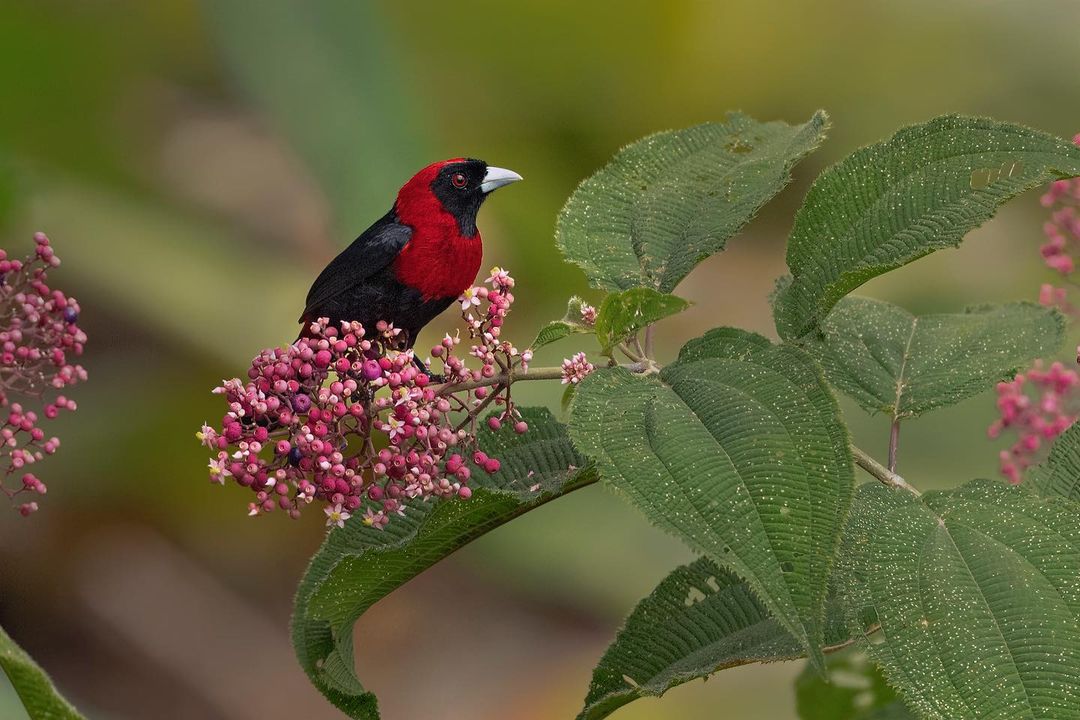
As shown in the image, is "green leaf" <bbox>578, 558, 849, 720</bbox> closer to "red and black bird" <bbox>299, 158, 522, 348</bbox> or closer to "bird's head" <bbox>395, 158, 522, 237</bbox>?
"red and black bird" <bbox>299, 158, 522, 348</bbox>

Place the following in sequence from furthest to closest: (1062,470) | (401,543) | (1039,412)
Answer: (1039,412) → (1062,470) → (401,543)

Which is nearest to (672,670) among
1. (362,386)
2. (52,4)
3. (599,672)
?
(599,672)

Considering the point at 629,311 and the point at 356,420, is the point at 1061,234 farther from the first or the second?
the point at 356,420

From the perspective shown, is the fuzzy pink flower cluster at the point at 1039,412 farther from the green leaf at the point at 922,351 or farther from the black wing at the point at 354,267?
the black wing at the point at 354,267

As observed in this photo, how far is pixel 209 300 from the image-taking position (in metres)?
4.35

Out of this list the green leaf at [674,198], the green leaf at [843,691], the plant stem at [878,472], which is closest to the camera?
the plant stem at [878,472]

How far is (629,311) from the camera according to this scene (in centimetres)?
116

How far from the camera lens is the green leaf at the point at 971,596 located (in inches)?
39.6

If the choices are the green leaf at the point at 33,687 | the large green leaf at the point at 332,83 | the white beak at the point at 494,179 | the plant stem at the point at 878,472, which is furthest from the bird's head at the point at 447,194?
the large green leaf at the point at 332,83

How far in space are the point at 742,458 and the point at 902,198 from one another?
1.29 ft

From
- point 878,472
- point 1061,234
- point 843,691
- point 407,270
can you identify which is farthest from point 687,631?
point 1061,234

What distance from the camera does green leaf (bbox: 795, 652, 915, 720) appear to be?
1789 millimetres

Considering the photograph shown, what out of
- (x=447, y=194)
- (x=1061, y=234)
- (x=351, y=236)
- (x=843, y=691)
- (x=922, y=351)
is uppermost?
(x=351, y=236)

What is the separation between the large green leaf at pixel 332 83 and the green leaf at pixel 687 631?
9.93 feet
